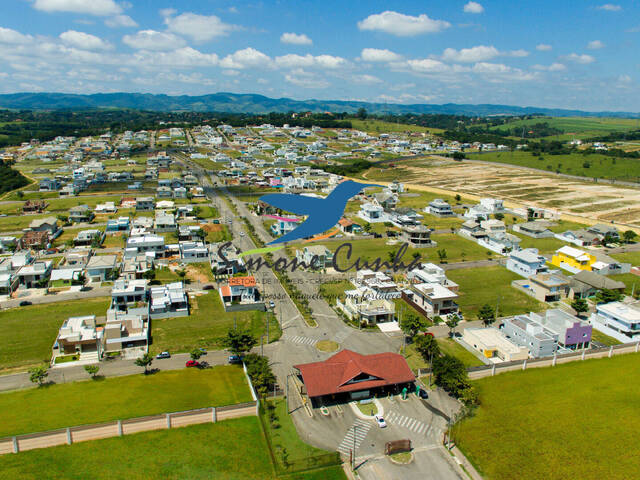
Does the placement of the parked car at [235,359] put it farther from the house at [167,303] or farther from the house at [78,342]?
the house at [78,342]

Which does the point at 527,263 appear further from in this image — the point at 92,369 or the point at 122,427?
the point at 92,369

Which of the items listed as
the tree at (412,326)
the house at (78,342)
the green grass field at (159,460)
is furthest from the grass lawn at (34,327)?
the tree at (412,326)

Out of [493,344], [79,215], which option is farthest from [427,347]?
[79,215]

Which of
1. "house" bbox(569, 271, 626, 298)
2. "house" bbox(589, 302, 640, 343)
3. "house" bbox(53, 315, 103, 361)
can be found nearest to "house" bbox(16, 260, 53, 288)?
"house" bbox(53, 315, 103, 361)

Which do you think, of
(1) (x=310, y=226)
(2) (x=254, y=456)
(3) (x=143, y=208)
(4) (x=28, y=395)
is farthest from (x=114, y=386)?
(3) (x=143, y=208)

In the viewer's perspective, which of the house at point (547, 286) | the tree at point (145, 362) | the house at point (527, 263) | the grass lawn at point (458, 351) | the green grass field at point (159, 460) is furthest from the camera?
the house at point (527, 263)

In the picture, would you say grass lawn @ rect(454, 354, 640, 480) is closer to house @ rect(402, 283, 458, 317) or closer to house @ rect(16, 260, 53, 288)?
house @ rect(402, 283, 458, 317)

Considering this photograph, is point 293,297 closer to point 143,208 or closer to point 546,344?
point 546,344
